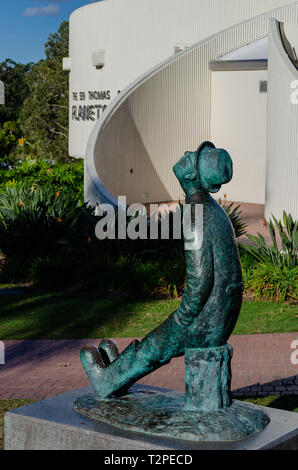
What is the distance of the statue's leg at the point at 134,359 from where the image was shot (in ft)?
12.1

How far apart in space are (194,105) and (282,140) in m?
5.37

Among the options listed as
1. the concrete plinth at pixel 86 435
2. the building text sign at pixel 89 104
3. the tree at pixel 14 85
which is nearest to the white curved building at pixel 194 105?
the building text sign at pixel 89 104

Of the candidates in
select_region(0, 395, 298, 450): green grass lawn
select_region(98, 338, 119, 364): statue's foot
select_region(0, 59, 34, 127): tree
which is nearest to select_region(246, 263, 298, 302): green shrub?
select_region(0, 395, 298, 450): green grass lawn

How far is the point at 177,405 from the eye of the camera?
150 inches

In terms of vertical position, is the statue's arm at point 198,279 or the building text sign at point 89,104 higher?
the building text sign at point 89,104

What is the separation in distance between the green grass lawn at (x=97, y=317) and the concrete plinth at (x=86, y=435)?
4.93 m

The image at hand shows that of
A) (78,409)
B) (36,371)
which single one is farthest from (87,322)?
(78,409)

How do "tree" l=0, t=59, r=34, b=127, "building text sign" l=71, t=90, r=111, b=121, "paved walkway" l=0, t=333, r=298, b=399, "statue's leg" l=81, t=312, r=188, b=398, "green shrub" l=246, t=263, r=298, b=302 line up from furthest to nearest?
"tree" l=0, t=59, r=34, b=127 → "building text sign" l=71, t=90, r=111, b=121 → "green shrub" l=246, t=263, r=298, b=302 → "paved walkway" l=0, t=333, r=298, b=399 → "statue's leg" l=81, t=312, r=188, b=398

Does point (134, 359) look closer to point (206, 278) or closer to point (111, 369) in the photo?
point (111, 369)

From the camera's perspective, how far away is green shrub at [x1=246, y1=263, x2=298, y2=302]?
998 centimetres

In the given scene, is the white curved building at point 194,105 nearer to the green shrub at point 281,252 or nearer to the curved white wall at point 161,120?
the curved white wall at point 161,120

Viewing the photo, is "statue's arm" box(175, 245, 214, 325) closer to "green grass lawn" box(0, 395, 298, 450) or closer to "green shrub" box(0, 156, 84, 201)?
"green grass lawn" box(0, 395, 298, 450)
